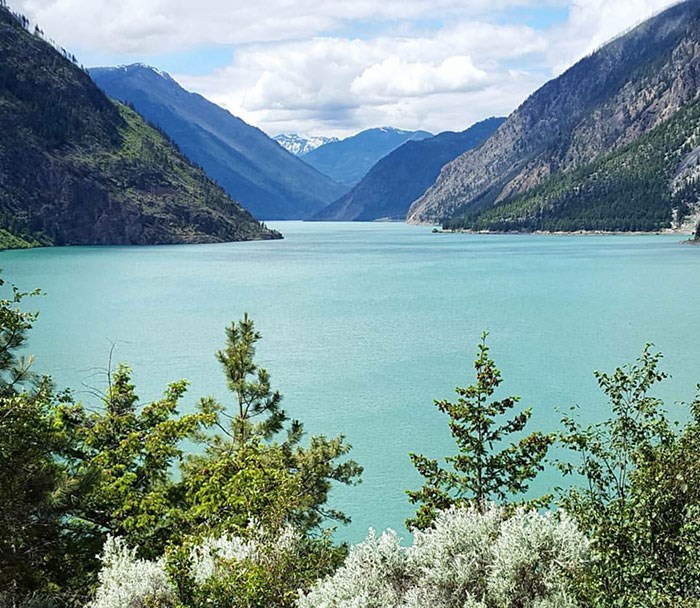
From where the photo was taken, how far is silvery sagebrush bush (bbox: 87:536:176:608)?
11414 millimetres

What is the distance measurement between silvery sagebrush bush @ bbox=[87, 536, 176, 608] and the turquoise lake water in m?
11.7

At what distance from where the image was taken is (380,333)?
59500 mm

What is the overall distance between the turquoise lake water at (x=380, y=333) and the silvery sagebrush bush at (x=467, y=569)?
39.9 ft

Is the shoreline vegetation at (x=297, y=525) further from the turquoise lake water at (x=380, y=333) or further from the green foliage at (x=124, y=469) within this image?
the turquoise lake water at (x=380, y=333)

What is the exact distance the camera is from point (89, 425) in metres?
18.5

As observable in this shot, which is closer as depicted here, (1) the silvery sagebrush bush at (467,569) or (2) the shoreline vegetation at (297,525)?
(2) the shoreline vegetation at (297,525)

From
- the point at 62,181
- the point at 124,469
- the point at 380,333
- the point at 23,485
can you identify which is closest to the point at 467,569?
the point at 23,485

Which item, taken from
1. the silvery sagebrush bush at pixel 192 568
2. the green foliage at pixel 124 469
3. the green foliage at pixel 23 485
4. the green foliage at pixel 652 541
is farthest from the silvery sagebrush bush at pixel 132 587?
the green foliage at pixel 652 541

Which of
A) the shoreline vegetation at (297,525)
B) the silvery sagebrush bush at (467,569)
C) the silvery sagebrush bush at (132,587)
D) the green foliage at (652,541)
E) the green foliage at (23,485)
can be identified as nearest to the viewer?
the green foliage at (652,541)

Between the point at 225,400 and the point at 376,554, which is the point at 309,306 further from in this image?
the point at 376,554

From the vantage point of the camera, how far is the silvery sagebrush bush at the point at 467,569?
1027 centimetres

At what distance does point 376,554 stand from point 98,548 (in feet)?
23.4

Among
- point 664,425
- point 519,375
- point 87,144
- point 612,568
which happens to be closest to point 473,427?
point 664,425

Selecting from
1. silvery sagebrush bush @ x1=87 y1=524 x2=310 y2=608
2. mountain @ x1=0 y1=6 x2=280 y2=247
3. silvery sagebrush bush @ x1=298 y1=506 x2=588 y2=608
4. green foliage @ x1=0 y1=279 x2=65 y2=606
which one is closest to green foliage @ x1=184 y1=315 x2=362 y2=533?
silvery sagebrush bush @ x1=87 y1=524 x2=310 y2=608
